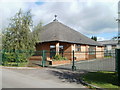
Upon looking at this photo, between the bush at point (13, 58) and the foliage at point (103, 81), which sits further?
the bush at point (13, 58)

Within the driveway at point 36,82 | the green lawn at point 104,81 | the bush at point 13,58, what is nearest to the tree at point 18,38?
the bush at point 13,58

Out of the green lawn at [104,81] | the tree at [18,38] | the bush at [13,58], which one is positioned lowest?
the green lawn at [104,81]

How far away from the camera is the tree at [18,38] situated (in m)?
14.5

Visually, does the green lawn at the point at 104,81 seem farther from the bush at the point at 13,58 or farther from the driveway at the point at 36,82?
the bush at the point at 13,58

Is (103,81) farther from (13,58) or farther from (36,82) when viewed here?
(13,58)

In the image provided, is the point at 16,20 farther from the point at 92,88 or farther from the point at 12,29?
the point at 92,88

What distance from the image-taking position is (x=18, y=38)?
48.5ft

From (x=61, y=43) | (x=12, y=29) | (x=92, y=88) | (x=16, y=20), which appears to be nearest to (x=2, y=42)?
(x=12, y=29)

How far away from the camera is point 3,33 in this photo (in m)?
15.5

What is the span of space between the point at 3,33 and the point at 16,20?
2.30 m

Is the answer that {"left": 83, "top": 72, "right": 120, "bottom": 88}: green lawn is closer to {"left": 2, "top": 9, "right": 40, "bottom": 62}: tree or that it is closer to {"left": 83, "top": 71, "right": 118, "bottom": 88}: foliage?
{"left": 83, "top": 71, "right": 118, "bottom": 88}: foliage

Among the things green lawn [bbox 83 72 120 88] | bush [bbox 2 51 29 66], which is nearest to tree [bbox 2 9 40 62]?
bush [bbox 2 51 29 66]

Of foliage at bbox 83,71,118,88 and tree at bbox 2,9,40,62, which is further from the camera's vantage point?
tree at bbox 2,9,40,62

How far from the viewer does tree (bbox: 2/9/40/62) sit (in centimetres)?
1453
